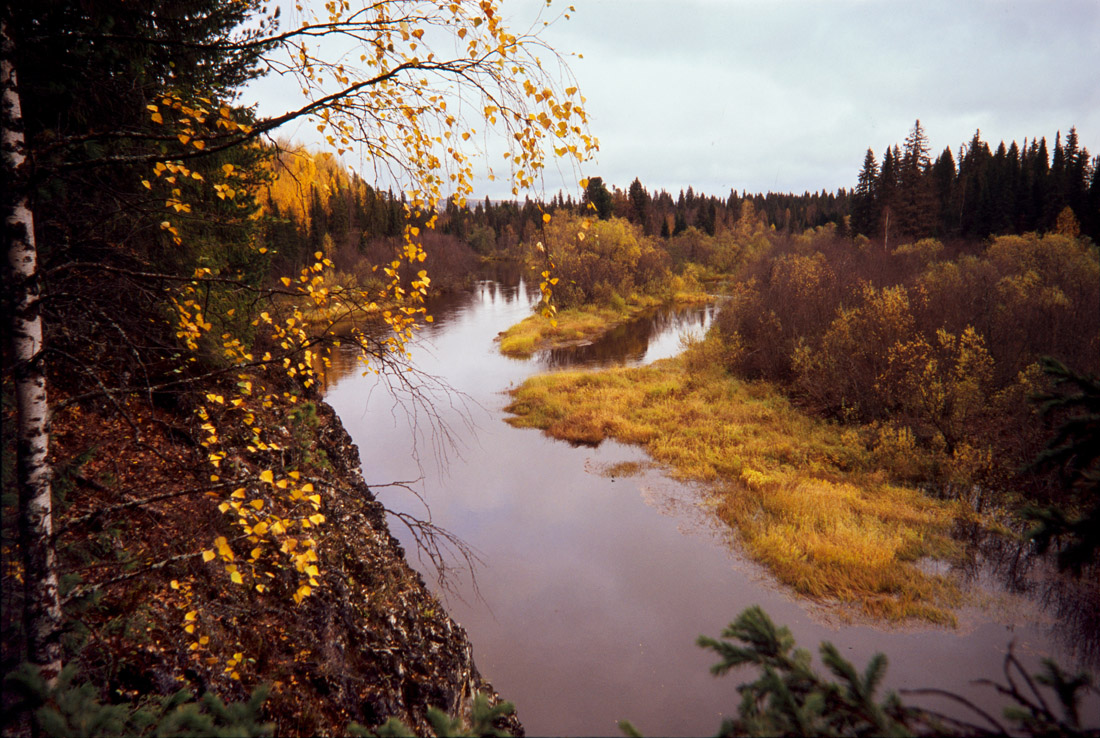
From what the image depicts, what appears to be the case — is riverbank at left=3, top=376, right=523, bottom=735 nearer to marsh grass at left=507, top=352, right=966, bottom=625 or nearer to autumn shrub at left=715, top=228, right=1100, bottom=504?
marsh grass at left=507, top=352, right=966, bottom=625

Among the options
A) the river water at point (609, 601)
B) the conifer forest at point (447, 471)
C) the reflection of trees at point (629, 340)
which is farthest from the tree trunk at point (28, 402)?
the reflection of trees at point (629, 340)

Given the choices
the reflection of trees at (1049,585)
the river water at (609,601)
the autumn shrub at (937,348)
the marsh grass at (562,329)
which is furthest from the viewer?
the marsh grass at (562,329)

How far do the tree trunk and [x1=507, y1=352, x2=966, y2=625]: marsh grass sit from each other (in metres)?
10.9

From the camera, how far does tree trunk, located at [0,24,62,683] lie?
2.55 meters

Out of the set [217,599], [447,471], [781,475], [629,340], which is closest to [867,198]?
[629,340]

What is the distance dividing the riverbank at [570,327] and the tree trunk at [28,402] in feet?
78.3

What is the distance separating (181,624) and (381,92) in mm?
4659

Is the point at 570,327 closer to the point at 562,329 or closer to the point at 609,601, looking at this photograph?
the point at 562,329

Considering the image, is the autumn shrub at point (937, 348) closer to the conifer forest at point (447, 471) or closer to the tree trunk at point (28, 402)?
the conifer forest at point (447, 471)

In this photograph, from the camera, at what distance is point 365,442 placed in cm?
1722

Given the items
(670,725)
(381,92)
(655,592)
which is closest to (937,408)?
(655,592)

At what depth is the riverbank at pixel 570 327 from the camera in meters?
29.7

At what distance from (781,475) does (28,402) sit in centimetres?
1447

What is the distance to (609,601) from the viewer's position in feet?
34.1
